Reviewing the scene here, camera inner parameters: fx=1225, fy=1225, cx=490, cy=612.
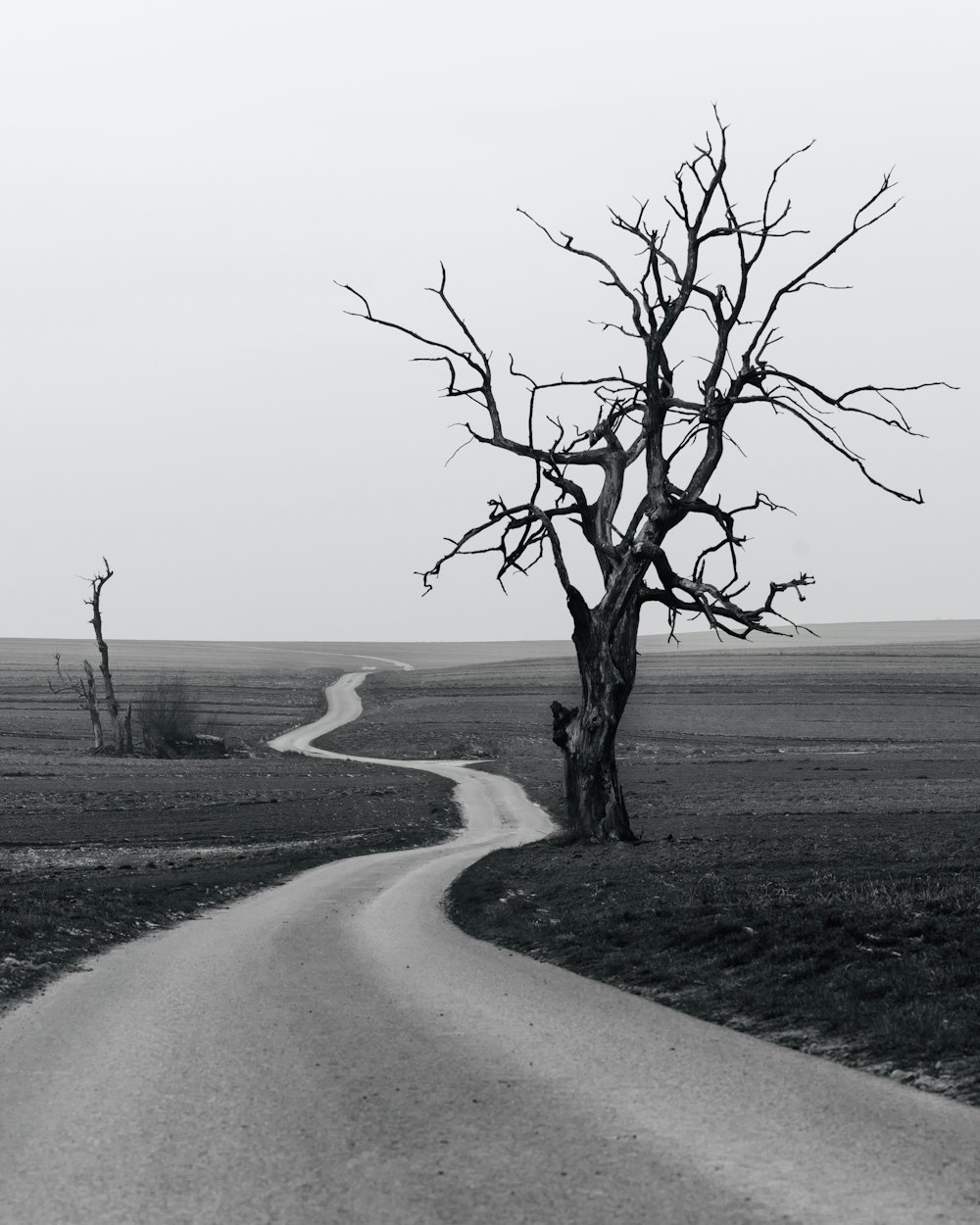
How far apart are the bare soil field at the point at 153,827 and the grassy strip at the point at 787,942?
639 centimetres

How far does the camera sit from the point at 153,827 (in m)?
42.3

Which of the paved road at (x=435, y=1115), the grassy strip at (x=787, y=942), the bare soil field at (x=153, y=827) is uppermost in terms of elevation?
the paved road at (x=435, y=1115)

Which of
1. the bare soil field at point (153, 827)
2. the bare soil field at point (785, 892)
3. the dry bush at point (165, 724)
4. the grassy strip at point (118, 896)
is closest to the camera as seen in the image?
the bare soil field at point (785, 892)

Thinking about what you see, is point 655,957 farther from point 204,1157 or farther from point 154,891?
point 154,891

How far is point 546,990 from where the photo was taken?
1458 centimetres

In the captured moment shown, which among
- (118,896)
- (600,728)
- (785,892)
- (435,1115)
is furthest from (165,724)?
(435,1115)

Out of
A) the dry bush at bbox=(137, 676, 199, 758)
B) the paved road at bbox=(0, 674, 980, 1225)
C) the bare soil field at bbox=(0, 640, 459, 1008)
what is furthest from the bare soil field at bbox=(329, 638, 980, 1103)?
the dry bush at bbox=(137, 676, 199, 758)

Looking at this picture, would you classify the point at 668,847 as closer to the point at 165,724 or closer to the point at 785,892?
the point at 785,892

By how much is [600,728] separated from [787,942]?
17.6 metres

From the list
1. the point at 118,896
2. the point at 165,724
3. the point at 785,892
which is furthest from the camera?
the point at 165,724

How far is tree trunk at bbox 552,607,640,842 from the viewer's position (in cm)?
3297

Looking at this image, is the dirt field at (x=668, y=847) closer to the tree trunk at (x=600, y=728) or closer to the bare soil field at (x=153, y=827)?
the bare soil field at (x=153, y=827)

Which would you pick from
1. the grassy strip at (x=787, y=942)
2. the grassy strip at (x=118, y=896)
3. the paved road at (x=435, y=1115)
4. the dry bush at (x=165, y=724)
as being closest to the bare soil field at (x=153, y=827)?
the grassy strip at (x=118, y=896)

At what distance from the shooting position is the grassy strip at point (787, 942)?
11.3 m
